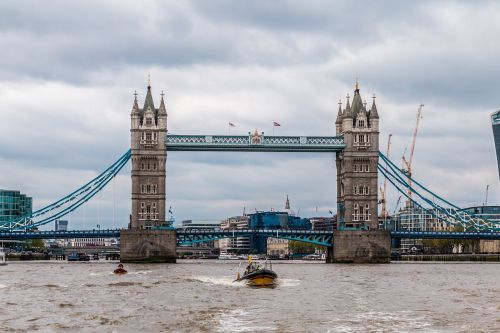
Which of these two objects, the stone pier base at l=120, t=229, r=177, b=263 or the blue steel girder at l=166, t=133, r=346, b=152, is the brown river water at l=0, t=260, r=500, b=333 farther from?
the blue steel girder at l=166, t=133, r=346, b=152

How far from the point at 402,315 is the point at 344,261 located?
9109 cm

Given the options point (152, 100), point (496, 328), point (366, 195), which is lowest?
point (496, 328)

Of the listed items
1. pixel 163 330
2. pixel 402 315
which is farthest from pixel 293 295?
pixel 163 330

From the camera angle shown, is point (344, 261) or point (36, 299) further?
point (344, 261)

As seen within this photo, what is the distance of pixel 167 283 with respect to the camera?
286ft

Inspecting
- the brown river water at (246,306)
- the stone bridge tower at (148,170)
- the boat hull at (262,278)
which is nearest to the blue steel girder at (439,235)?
the stone bridge tower at (148,170)

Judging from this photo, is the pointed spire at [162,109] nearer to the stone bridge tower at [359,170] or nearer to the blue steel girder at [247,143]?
the blue steel girder at [247,143]

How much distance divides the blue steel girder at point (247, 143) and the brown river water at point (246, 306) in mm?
57745

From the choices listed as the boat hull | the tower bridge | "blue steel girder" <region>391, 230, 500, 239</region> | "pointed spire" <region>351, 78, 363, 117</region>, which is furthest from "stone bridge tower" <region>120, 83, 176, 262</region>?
the boat hull

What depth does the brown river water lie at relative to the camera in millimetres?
51688

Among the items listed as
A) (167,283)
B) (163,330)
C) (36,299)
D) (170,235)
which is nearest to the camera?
(163,330)

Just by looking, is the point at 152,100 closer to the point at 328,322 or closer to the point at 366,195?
the point at 366,195

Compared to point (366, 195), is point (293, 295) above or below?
below

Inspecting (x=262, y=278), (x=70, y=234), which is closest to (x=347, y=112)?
(x=70, y=234)
